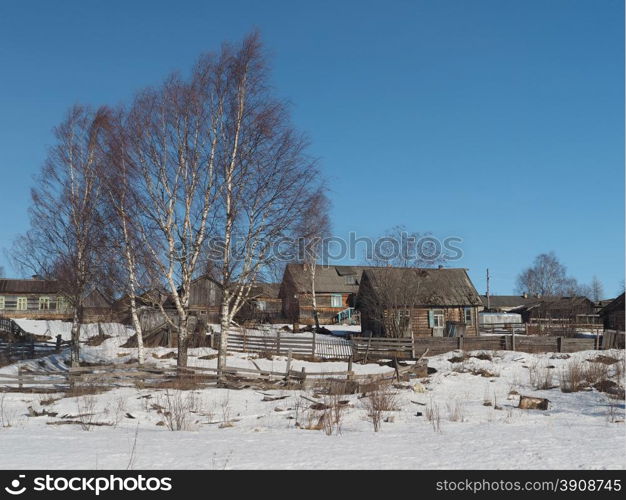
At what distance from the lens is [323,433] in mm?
10281

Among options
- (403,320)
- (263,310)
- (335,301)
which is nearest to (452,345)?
(403,320)

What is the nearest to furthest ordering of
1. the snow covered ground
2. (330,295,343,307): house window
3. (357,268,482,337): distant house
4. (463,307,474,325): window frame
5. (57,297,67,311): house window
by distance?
1. the snow covered ground
2. (57,297,67,311): house window
3. (357,268,482,337): distant house
4. (463,307,474,325): window frame
5. (330,295,343,307): house window

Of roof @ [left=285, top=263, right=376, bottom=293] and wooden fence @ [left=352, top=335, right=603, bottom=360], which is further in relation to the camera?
roof @ [left=285, top=263, right=376, bottom=293]

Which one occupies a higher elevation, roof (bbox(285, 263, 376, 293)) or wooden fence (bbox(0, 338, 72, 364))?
roof (bbox(285, 263, 376, 293))

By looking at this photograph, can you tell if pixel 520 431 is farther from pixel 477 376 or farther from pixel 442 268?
pixel 442 268

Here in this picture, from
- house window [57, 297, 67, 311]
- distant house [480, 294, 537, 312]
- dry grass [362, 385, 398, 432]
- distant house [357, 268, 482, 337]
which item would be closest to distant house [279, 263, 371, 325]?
distant house [357, 268, 482, 337]

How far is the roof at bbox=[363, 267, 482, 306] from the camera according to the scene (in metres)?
38.0

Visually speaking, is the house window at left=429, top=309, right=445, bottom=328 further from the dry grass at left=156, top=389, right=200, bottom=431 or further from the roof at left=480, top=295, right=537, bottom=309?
the roof at left=480, top=295, right=537, bottom=309

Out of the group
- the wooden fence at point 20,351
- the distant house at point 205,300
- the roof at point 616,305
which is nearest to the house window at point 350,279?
the distant house at point 205,300

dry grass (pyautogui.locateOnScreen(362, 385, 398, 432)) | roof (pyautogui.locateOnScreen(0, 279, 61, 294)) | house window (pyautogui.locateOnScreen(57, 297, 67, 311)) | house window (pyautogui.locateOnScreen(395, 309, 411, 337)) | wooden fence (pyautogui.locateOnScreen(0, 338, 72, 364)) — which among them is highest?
roof (pyautogui.locateOnScreen(0, 279, 61, 294))

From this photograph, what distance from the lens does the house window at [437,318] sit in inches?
1650

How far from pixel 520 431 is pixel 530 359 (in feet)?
55.9

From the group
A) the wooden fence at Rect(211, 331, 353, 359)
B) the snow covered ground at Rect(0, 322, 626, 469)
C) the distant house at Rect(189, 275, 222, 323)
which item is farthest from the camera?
the distant house at Rect(189, 275, 222, 323)
